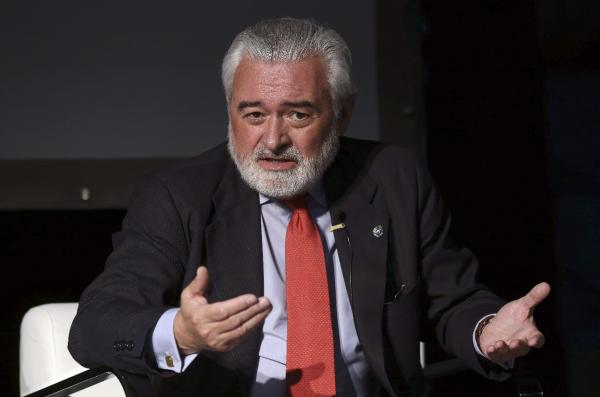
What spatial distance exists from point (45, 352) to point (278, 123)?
0.68m

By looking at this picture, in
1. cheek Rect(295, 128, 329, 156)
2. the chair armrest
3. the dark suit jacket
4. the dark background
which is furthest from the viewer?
the dark background

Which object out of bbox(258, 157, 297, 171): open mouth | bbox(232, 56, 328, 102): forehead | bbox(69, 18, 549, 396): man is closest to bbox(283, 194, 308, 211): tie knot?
bbox(69, 18, 549, 396): man

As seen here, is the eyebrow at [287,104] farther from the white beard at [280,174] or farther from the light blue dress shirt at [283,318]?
the light blue dress shirt at [283,318]

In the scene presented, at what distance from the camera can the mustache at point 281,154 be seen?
74.3 inches

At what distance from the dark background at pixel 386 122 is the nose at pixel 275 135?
144 centimetres

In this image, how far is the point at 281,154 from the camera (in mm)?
1913

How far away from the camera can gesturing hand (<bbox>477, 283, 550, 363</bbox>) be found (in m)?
1.69

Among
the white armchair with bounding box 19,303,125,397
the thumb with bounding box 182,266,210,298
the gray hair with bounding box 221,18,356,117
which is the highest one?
the gray hair with bounding box 221,18,356,117

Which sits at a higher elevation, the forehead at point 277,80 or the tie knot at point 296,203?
the forehead at point 277,80

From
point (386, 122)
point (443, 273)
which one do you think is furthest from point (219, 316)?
point (386, 122)

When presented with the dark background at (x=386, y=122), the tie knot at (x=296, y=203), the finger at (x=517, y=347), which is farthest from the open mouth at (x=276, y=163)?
the dark background at (x=386, y=122)

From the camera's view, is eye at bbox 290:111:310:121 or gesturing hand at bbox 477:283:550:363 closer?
gesturing hand at bbox 477:283:550:363

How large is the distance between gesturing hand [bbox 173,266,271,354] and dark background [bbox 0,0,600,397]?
1.89m

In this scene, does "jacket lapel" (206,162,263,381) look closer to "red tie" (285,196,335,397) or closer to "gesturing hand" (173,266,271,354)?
"red tie" (285,196,335,397)
